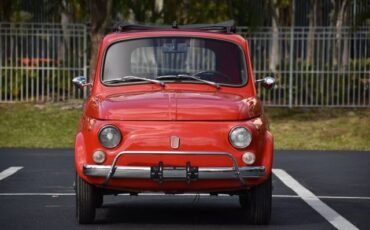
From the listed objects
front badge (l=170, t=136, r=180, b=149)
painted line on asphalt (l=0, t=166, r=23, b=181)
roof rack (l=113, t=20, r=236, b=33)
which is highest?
roof rack (l=113, t=20, r=236, b=33)

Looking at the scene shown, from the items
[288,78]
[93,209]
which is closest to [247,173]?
[93,209]

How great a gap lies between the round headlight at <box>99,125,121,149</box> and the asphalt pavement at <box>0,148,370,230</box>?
0.78 meters

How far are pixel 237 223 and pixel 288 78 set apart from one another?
19834mm

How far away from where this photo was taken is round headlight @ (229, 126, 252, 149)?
10797mm

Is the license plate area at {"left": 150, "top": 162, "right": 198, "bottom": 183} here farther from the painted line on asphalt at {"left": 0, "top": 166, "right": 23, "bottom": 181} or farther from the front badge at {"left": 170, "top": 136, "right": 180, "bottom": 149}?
the painted line on asphalt at {"left": 0, "top": 166, "right": 23, "bottom": 181}

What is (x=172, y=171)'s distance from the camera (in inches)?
418

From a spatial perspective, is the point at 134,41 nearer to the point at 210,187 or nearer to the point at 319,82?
the point at 210,187

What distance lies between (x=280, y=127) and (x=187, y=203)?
14506 millimetres

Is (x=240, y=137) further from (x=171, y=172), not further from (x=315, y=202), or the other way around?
(x=315, y=202)

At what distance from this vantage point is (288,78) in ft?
102

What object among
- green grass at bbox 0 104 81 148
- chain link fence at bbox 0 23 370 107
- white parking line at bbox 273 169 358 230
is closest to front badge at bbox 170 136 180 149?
white parking line at bbox 273 169 358 230

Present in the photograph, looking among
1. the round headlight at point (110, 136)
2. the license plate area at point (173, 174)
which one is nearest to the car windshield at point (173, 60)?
the round headlight at point (110, 136)

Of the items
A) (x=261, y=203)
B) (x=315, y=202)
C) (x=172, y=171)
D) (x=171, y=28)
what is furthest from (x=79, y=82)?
(x=315, y=202)

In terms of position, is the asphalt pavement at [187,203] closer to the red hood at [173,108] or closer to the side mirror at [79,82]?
the red hood at [173,108]
